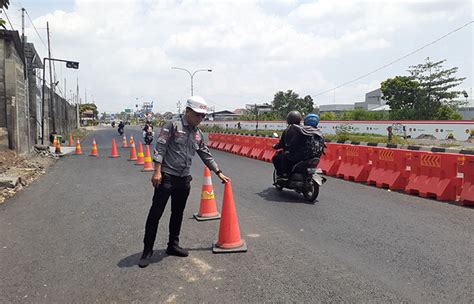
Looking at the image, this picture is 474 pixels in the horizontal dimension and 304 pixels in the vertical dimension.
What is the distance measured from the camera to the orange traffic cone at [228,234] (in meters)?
5.00

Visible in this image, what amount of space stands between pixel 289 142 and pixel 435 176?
310 cm

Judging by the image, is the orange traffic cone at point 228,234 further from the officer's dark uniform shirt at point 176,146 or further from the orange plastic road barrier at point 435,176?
the orange plastic road barrier at point 435,176

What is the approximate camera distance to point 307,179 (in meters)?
8.17

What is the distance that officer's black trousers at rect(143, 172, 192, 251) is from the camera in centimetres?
462

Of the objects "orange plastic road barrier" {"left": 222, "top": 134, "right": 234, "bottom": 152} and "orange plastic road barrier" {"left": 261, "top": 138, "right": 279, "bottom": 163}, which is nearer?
"orange plastic road barrier" {"left": 261, "top": 138, "right": 279, "bottom": 163}

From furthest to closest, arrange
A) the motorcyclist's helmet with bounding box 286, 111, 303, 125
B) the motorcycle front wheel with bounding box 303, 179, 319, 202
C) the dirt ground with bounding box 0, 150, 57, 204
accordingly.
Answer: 1. the dirt ground with bounding box 0, 150, 57, 204
2. the motorcyclist's helmet with bounding box 286, 111, 303, 125
3. the motorcycle front wheel with bounding box 303, 179, 319, 202

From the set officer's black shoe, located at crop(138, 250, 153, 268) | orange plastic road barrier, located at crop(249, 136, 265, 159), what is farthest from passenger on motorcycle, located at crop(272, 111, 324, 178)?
orange plastic road barrier, located at crop(249, 136, 265, 159)

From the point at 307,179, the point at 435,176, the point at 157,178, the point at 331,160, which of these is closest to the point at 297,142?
the point at 307,179

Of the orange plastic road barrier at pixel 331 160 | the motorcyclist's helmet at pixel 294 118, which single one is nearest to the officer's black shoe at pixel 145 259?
the motorcyclist's helmet at pixel 294 118

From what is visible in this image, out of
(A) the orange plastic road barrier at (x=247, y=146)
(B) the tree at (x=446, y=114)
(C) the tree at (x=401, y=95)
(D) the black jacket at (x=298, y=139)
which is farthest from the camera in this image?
(C) the tree at (x=401, y=95)

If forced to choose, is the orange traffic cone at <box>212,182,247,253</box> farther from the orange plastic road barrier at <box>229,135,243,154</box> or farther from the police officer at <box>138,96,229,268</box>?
the orange plastic road barrier at <box>229,135,243,154</box>

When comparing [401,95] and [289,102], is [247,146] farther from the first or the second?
[289,102]

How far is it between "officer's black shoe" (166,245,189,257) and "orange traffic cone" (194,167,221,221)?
169 cm

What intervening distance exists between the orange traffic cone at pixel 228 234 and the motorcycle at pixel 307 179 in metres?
3.16
